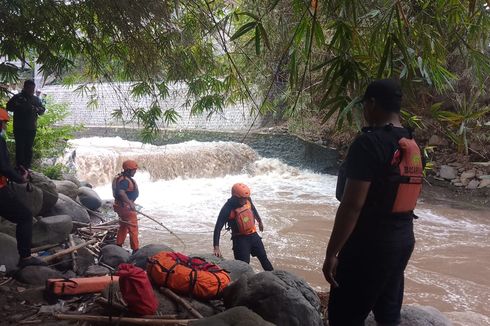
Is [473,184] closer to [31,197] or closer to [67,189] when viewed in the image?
[67,189]

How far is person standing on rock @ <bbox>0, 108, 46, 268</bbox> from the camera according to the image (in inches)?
154

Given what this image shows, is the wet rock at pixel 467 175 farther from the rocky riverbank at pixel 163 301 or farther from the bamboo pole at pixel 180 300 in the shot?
the bamboo pole at pixel 180 300

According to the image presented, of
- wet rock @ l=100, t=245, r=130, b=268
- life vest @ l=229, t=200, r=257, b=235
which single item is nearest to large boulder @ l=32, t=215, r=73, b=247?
wet rock @ l=100, t=245, r=130, b=268

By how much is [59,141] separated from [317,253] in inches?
254

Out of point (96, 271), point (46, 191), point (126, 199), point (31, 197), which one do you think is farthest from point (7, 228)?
point (126, 199)

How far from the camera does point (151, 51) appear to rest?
4.63 m

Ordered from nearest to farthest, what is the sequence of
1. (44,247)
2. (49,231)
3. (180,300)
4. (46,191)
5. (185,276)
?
(180,300) < (185,276) < (44,247) < (49,231) < (46,191)

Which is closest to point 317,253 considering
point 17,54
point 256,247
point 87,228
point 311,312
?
point 256,247

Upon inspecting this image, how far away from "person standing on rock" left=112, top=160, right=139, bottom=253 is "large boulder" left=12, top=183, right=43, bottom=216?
1.02m

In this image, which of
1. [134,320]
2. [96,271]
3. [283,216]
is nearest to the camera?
[134,320]

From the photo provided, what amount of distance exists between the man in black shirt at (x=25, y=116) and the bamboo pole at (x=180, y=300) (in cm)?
385

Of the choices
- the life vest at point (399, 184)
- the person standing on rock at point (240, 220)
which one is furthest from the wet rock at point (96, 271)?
the life vest at point (399, 184)

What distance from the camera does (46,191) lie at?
643 cm

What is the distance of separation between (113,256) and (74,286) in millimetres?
1836
